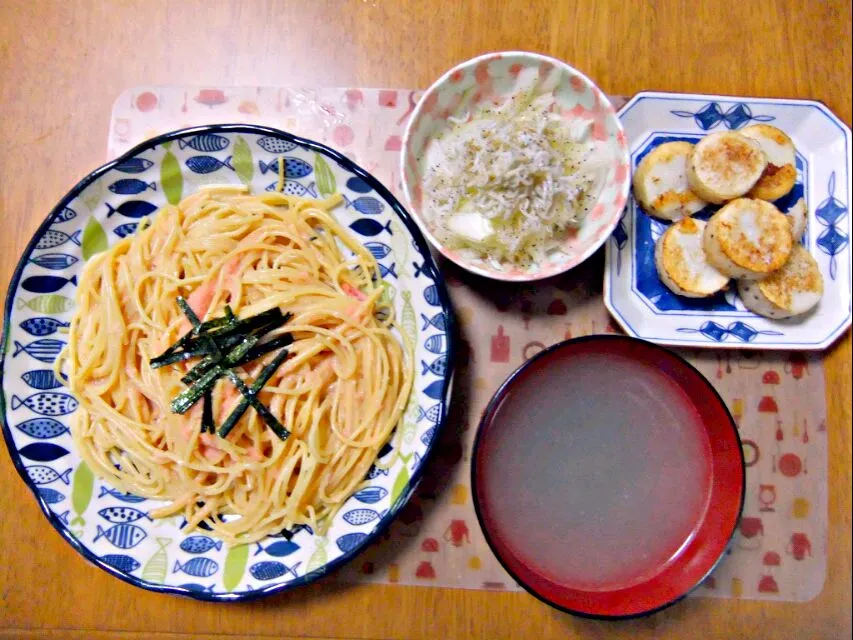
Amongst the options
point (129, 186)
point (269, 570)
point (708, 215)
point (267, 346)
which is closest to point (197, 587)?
point (269, 570)

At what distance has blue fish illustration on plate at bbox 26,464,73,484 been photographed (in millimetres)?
1506

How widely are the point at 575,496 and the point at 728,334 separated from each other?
677 millimetres

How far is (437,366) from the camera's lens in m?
1.54

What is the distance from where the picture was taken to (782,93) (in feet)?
5.89

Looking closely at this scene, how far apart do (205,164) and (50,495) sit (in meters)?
0.94

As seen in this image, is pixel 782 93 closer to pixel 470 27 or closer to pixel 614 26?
pixel 614 26

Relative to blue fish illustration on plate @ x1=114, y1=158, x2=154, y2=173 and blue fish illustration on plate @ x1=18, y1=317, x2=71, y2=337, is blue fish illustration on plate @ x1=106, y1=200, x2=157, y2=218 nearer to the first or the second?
blue fish illustration on plate @ x1=114, y1=158, x2=154, y2=173

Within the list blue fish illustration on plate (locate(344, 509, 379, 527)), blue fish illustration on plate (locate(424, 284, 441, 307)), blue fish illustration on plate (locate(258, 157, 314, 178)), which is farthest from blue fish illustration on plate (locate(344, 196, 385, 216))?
blue fish illustration on plate (locate(344, 509, 379, 527))

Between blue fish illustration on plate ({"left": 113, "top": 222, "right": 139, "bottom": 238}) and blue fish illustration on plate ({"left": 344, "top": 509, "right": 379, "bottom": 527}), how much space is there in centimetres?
97

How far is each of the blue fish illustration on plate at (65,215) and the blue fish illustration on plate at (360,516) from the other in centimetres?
106

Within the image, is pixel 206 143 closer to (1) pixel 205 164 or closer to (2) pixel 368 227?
(1) pixel 205 164

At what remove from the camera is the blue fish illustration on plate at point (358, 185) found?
156 centimetres

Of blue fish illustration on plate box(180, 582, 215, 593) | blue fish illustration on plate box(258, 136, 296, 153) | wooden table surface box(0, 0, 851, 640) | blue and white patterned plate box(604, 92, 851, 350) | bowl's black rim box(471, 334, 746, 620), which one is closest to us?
bowl's black rim box(471, 334, 746, 620)

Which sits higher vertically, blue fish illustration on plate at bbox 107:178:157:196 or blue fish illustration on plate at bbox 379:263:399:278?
blue fish illustration on plate at bbox 107:178:157:196
